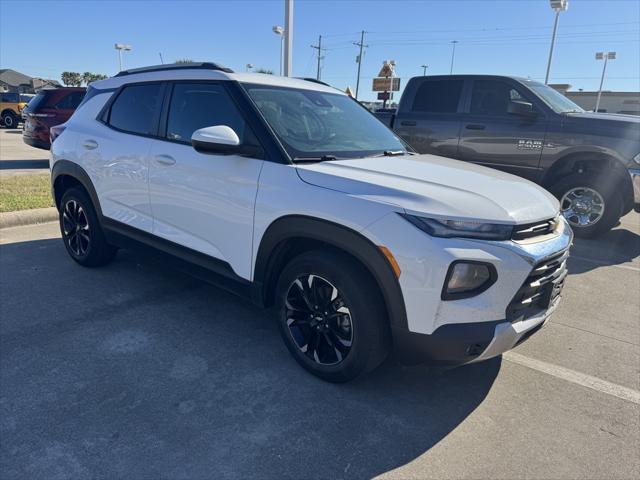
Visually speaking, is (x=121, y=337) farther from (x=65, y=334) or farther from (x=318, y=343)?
(x=318, y=343)

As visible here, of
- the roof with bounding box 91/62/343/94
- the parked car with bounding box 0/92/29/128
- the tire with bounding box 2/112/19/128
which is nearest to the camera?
the roof with bounding box 91/62/343/94

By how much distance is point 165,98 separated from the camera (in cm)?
372

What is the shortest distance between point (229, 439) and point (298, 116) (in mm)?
2167

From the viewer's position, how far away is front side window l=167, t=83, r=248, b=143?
3.22 metres

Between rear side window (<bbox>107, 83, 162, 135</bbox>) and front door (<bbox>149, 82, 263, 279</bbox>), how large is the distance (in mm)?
206

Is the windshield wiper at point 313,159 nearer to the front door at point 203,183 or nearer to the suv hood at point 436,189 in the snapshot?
the suv hood at point 436,189

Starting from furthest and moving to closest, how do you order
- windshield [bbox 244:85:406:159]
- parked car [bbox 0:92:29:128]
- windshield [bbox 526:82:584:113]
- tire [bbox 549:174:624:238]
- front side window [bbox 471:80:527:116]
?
parked car [bbox 0:92:29:128]
front side window [bbox 471:80:527:116]
windshield [bbox 526:82:584:113]
tire [bbox 549:174:624:238]
windshield [bbox 244:85:406:159]

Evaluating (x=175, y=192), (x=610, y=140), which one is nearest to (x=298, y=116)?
(x=175, y=192)

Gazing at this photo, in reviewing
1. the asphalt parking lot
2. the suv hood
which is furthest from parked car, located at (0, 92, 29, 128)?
the suv hood

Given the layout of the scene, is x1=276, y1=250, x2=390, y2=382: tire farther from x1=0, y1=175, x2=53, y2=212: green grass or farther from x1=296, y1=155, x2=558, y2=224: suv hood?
x1=0, y1=175, x2=53, y2=212: green grass

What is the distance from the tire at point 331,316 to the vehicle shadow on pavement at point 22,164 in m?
10.2

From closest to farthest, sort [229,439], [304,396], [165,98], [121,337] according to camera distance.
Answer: [229,439] < [304,396] < [121,337] < [165,98]

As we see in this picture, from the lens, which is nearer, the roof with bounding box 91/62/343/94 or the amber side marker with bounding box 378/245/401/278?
the amber side marker with bounding box 378/245/401/278

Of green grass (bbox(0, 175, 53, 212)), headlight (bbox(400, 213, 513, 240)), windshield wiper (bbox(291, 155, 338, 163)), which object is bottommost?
green grass (bbox(0, 175, 53, 212))
